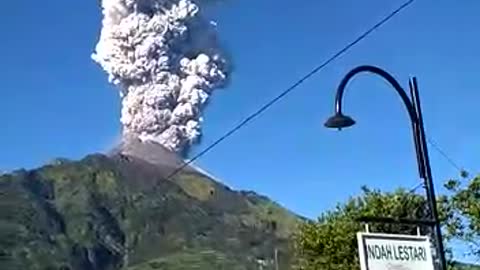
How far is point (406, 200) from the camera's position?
142ft

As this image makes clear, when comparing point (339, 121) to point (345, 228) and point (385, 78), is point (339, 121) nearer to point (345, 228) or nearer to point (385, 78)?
point (385, 78)

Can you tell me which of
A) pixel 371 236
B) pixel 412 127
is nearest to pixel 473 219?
pixel 412 127

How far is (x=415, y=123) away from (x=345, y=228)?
25003 millimetres

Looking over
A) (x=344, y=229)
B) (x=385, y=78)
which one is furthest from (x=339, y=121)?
(x=344, y=229)

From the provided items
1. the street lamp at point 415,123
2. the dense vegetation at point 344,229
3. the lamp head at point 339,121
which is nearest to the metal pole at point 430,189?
the street lamp at point 415,123

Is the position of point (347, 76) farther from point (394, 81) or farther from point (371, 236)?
point (371, 236)

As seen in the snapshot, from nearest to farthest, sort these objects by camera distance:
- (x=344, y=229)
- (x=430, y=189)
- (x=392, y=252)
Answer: (x=392, y=252), (x=430, y=189), (x=344, y=229)

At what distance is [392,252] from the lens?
53.4 feet

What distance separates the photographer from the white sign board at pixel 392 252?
52.6ft

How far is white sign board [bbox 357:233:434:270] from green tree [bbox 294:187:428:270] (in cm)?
2530

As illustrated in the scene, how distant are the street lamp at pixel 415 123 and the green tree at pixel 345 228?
23.8m

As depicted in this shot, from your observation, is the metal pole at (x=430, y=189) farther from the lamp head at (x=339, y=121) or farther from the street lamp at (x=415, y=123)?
the lamp head at (x=339, y=121)

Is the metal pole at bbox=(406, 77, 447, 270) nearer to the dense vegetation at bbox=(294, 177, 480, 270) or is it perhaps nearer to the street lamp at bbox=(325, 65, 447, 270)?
the street lamp at bbox=(325, 65, 447, 270)

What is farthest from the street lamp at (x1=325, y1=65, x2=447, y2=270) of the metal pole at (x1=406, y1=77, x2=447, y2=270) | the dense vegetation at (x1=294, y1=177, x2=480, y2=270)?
the dense vegetation at (x1=294, y1=177, x2=480, y2=270)
